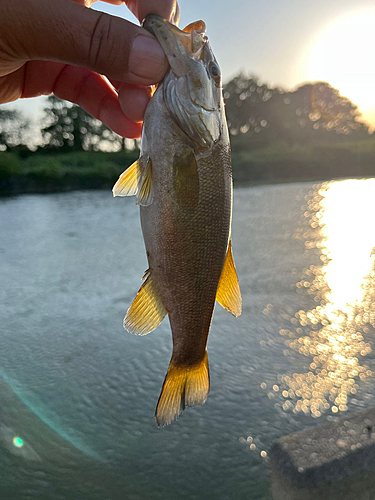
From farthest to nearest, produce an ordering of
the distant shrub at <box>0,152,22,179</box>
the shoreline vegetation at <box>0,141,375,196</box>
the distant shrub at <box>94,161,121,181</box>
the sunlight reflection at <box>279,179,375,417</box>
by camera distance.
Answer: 1. the distant shrub at <box>94,161,121,181</box>
2. the distant shrub at <box>0,152,22,179</box>
3. the shoreline vegetation at <box>0,141,375,196</box>
4. the sunlight reflection at <box>279,179,375,417</box>

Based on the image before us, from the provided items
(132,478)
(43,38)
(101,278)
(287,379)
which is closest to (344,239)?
(101,278)

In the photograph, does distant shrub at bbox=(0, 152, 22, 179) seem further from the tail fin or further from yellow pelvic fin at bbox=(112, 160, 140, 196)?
the tail fin

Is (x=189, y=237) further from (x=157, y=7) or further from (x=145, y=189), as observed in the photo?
(x=157, y=7)

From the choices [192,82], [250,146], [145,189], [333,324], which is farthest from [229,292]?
[250,146]

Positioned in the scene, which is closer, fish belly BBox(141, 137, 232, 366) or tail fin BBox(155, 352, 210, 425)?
fish belly BBox(141, 137, 232, 366)

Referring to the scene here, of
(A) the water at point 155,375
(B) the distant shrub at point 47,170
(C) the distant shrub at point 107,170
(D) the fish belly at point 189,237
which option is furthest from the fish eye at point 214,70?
(C) the distant shrub at point 107,170

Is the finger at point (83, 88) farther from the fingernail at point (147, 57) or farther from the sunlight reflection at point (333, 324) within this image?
the sunlight reflection at point (333, 324)

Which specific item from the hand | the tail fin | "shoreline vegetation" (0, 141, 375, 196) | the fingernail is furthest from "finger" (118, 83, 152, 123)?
"shoreline vegetation" (0, 141, 375, 196)
